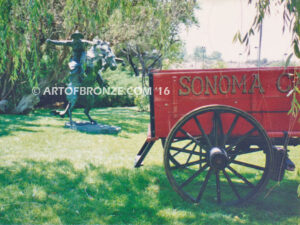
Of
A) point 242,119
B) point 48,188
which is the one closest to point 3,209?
point 48,188

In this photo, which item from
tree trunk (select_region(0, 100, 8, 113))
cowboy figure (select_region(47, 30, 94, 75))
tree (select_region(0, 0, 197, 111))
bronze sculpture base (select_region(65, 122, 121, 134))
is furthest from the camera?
tree trunk (select_region(0, 100, 8, 113))

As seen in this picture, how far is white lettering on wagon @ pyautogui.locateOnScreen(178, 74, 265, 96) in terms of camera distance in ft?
10.3

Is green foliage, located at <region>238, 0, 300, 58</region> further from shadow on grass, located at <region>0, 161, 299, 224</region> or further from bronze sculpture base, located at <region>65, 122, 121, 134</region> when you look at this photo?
bronze sculpture base, located at <region>65, 122, 121, 134</region>

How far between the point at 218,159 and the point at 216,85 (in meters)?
0.80

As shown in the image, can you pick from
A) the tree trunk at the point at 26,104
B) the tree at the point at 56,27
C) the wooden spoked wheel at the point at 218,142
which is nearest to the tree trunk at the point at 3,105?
the tree at the point at 56,27

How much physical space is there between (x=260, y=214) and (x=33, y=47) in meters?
3.28

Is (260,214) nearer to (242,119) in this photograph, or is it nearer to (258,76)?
(242,119)

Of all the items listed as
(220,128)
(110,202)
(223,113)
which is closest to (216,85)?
(223,113)

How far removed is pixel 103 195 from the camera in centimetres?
353

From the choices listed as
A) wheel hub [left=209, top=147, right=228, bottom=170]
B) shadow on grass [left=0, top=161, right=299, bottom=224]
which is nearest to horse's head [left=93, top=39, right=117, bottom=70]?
shadow on grass [left=0, top=161, right=299, bottom=224]

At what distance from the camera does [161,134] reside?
3.29 metres

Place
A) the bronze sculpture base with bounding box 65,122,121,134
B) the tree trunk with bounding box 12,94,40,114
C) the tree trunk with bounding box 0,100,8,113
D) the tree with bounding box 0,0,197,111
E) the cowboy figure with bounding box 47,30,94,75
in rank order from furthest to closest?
the tree trunk with bounding box 12,94,40,114 → the tree trunk with bounding box 0,100,8,113 → the bronze sculpture base with bounding box 65,122,121,134 → the cowboy figure with bounding box 47,30,94,75 → the tree with bounding box 0,0,197,111

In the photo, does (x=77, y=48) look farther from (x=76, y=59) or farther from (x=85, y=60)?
(x=85, y=60)

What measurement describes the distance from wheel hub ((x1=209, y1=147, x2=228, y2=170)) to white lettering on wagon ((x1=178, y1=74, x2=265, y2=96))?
0.66 meters
